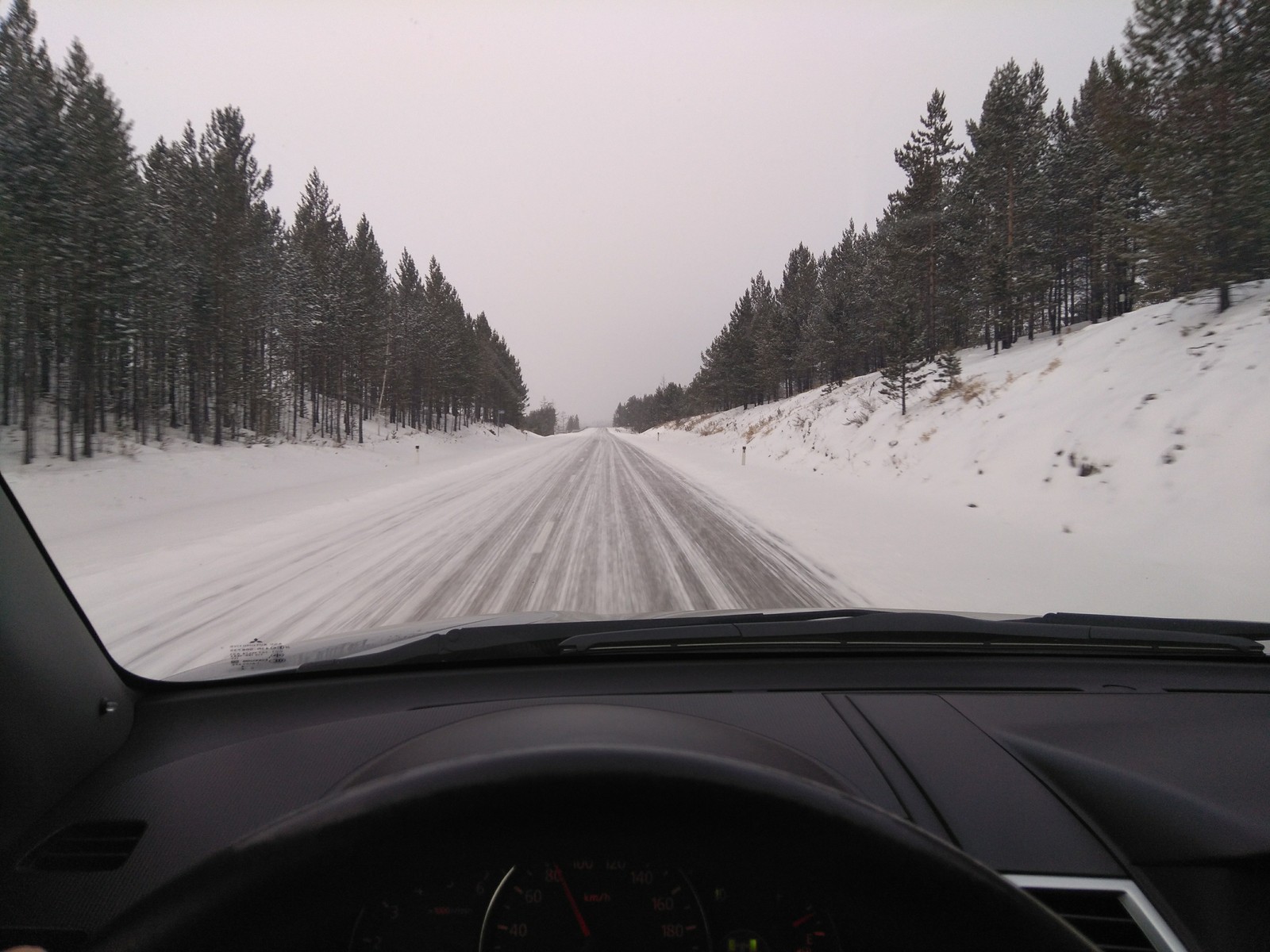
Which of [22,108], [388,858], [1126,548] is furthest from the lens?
[1126,548]

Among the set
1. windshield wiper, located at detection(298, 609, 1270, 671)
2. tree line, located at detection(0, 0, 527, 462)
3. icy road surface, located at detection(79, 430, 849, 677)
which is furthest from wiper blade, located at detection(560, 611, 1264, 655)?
tree line, located at detection(0, 0, 527, 462)

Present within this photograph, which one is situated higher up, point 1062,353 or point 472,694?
point 1062,353

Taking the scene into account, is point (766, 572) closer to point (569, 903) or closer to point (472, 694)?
point (472, 694)

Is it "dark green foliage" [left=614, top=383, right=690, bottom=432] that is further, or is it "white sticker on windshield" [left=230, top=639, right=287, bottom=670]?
"dark green foliage" [left=614, top=383, right=690, bottom=432]

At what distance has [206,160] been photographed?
18250mm

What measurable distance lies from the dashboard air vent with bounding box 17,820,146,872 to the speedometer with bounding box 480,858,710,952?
125 cm

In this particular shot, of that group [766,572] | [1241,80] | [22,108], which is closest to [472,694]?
[22,108]

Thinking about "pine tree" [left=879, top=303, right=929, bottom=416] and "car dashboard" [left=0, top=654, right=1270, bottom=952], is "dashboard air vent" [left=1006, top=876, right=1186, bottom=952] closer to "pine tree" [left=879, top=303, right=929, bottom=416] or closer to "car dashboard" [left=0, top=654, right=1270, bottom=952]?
"car dashboard" [left=0, top=654, right=1270, bottom=952]

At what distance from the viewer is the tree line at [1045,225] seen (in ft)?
38.8

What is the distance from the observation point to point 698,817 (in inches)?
44.2

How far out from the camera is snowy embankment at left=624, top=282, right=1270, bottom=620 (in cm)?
629

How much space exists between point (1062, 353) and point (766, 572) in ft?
51.6

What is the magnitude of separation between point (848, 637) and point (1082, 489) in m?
10.1

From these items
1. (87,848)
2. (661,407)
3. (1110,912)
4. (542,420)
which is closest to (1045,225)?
(1110,912)
